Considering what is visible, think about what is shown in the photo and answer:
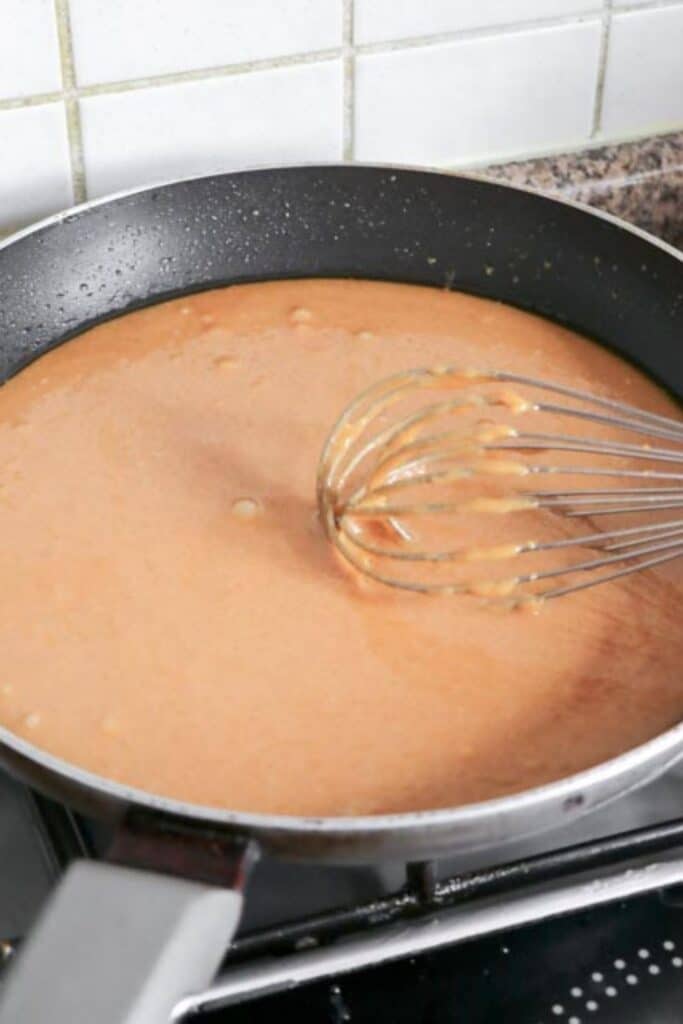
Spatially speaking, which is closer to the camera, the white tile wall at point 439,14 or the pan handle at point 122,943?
the pan handle at point 122,943

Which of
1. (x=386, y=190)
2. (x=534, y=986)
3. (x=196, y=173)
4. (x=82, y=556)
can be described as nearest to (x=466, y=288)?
(x=386, y=190)

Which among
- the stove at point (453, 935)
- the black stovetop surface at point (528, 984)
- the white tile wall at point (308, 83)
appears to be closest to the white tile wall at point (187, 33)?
the white tile wall at point (308, 83)

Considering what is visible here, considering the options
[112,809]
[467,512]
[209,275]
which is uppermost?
[209,275]

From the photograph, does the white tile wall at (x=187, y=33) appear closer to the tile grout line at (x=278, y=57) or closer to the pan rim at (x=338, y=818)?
the tile grout line at (x=278, y=57)

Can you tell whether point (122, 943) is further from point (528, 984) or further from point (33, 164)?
point (33, 164)

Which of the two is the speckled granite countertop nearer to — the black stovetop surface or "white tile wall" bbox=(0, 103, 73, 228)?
"white tile wall" bbox=(0, 103, 73, 228)

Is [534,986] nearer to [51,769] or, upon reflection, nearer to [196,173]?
[51,769]
